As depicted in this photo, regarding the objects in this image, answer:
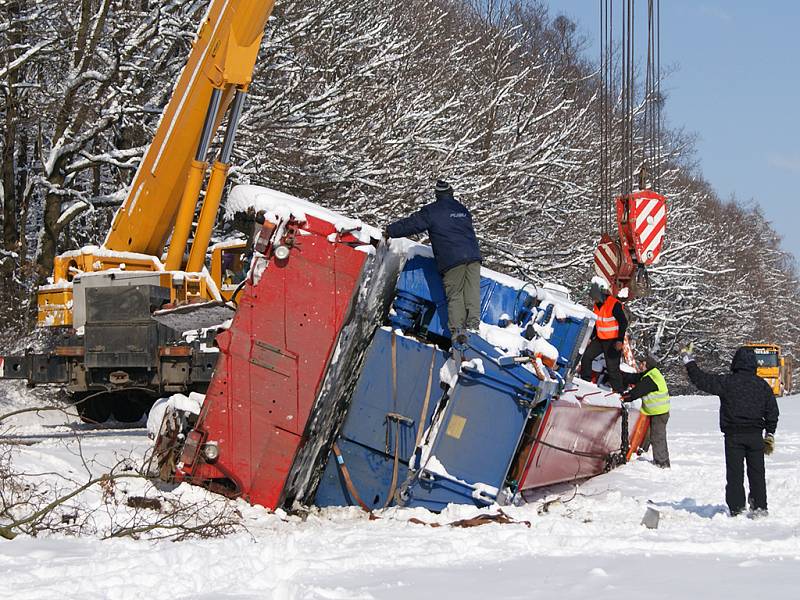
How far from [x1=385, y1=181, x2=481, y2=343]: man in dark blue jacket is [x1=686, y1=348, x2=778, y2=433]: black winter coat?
2.10m

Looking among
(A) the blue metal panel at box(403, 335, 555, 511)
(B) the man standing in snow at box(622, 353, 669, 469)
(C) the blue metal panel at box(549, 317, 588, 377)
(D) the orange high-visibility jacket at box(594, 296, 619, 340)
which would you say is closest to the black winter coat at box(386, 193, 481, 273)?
(A) the blue metal panel at box(403, 335, 555, 511)

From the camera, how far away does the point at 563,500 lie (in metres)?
9.82

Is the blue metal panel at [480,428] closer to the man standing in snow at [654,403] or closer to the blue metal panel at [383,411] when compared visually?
the blue metal panel at [383,411]

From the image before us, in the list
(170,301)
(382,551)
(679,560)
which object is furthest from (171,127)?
(679,560)

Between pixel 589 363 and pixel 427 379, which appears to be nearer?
pixel 427 379

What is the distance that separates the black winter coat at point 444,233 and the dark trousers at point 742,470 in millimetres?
2497

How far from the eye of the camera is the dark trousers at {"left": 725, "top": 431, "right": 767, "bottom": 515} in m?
8.95

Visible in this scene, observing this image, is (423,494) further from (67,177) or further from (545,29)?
(545,29)

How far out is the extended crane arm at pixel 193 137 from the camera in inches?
530

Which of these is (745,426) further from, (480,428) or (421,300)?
(421,300)

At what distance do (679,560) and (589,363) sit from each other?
6167 millimetres

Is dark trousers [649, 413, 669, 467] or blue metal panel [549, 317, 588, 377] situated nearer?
blue metal panel [549, 317, 588, 377]

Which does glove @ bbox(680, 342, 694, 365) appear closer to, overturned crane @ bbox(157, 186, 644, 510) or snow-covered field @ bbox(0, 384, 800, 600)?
snow-covered field @ bbox(0, 384, 800, 600)

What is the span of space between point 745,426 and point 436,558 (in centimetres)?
350
